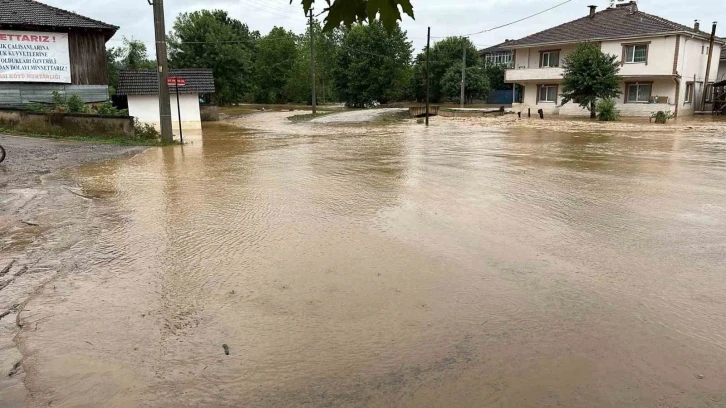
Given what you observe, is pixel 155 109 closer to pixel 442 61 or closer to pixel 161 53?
pixel 161 53

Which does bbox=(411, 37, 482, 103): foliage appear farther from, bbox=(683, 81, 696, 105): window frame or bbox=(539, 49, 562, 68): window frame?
bbox=(683, 81, 696, 105): window frame

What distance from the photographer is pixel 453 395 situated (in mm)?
3625

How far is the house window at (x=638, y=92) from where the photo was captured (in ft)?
122

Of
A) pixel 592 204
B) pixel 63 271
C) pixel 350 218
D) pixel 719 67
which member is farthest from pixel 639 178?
pixel 719 67

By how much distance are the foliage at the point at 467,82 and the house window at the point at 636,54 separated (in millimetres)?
17373

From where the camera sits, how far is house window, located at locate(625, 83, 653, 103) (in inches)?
1467

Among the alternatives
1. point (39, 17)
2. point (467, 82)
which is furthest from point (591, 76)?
point (39, 17)

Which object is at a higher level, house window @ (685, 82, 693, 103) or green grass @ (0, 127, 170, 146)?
house window @ (685, 82, 693, 103)

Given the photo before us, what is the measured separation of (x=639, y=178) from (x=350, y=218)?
A: 24.1 ft

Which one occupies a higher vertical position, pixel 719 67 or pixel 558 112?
pixel 719 67

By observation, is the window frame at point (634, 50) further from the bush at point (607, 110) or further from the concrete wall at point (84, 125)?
the concrete wall at point (84, 125)

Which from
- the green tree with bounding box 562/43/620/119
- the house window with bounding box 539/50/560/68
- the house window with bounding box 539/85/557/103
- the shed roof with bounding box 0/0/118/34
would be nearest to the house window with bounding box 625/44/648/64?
the green tree with bounding box 562/43/620/119

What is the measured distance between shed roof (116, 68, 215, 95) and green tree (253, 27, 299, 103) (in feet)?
128

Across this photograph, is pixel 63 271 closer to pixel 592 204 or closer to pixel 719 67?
pixel 592 204
